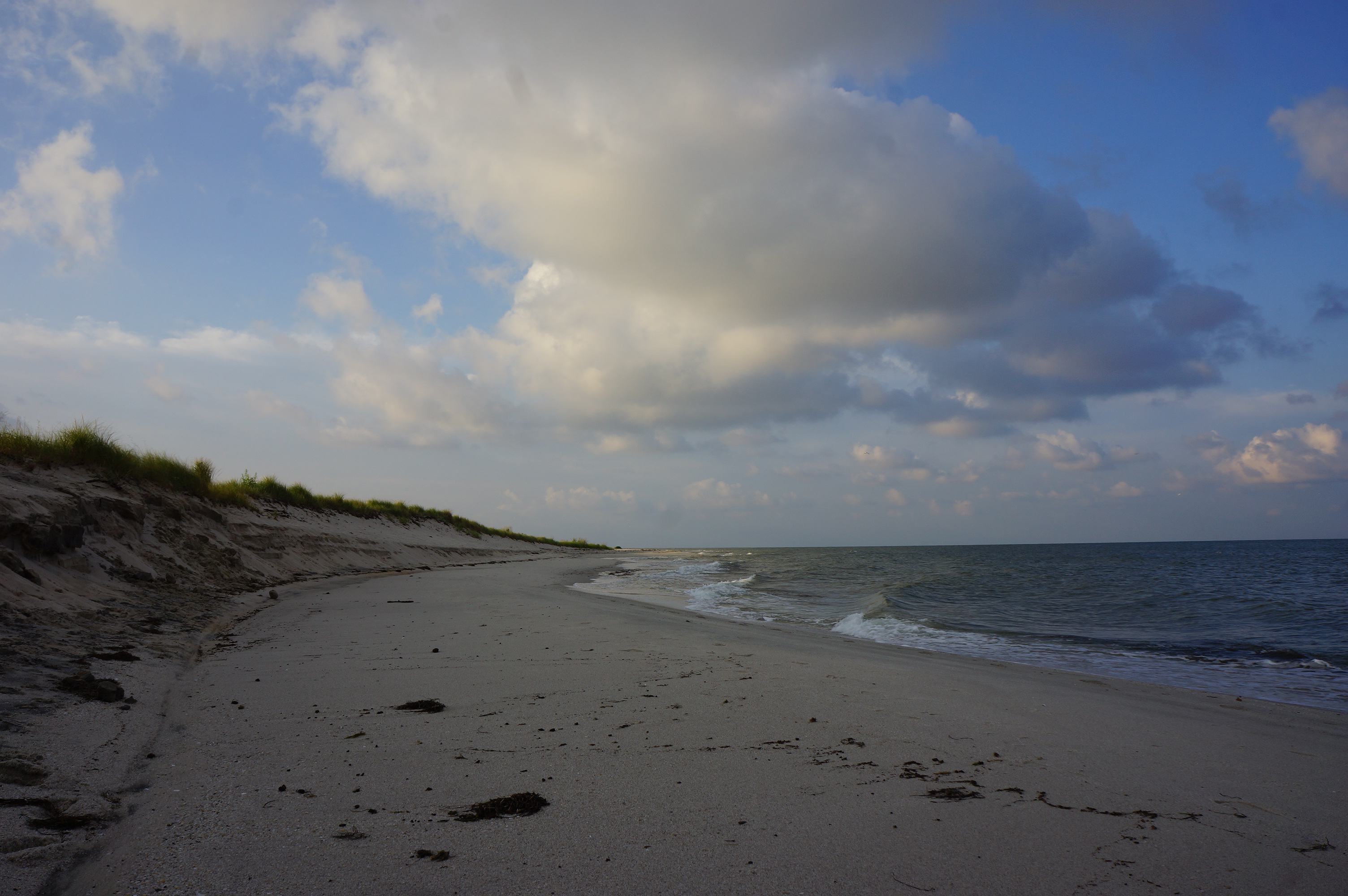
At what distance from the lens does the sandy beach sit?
7.45 feet

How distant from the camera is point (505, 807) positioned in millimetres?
2719

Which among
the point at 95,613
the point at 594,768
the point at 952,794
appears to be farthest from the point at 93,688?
the point at 952,794

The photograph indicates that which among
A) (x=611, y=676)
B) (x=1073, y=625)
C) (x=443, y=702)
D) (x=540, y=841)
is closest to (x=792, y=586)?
(x=1073, y=625)

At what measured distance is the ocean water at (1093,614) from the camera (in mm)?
8000

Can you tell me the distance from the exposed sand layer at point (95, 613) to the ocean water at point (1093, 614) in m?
8.20

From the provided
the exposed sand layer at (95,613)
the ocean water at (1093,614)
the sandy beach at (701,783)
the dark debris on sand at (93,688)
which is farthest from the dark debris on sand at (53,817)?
the ocean water at (1093,614)

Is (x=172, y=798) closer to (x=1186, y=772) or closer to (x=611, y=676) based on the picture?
(x=611, y=676)

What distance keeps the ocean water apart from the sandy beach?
2.50 m

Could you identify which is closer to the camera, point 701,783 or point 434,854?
point 434,854

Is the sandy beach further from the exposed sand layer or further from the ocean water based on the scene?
the ocean water

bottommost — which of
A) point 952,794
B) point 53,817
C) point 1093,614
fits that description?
point 1093,614

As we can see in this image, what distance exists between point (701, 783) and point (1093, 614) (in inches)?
578

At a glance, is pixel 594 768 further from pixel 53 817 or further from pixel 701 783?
pixel 53 817

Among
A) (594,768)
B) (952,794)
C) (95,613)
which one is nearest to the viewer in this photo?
(952,794)
